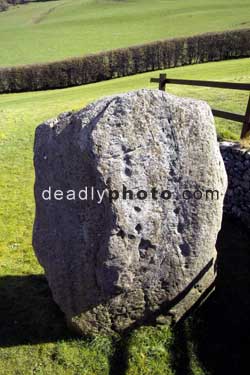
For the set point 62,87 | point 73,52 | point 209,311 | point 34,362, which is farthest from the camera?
point 73,52

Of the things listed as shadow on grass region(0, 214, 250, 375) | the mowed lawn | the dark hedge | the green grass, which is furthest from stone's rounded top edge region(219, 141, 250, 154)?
the green grass

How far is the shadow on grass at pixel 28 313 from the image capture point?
17.0 ft

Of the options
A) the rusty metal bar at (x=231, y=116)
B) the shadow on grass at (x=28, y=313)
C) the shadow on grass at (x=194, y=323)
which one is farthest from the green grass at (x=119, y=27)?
the shadow on grass at (x=194, y=323)

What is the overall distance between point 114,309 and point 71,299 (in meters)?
0.54

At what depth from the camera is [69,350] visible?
4945 millimetres

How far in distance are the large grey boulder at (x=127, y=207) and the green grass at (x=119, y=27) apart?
34.1 metres

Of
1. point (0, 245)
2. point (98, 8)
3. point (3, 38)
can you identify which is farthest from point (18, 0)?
point (0, 245)

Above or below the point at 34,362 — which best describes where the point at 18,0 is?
below

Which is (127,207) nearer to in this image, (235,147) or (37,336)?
(37,336)

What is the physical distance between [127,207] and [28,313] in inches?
94.2

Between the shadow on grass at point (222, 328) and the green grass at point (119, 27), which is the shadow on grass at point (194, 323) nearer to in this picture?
the shadow on grass at point (222, 328)

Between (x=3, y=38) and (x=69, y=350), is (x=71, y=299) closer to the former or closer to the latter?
(x=69, y=350)

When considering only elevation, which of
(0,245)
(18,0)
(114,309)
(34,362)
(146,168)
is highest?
(146,168)

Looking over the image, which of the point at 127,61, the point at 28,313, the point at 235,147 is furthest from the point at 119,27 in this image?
the point at 28,313
